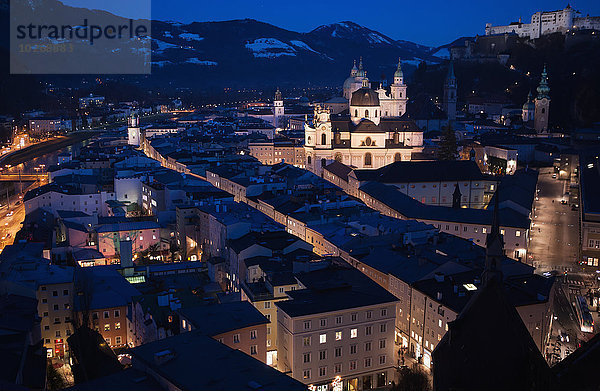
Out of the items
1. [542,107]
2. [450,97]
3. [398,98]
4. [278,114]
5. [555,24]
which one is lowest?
[278,114]

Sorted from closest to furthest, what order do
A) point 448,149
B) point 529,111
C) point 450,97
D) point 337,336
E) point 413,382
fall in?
point 413,382, point 337,336, point 448,149, point 529,111, point 450,97

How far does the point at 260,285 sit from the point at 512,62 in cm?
6450

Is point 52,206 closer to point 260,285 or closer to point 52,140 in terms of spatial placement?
point 260,285

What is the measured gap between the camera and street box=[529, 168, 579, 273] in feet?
79.4

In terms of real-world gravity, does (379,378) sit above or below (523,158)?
below

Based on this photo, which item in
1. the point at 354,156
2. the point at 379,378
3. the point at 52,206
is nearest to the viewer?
the point at 379,378

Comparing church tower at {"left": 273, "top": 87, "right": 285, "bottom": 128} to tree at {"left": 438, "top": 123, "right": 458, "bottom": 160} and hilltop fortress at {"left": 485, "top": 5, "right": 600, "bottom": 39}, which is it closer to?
hilltop fortress at {"left": 485, "top": 5, "right": 600, "bottom": 39}

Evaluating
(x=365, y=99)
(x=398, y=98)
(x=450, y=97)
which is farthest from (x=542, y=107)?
(x=365, y=99)

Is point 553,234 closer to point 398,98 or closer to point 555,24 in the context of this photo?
point 398,98

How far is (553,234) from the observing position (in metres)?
28.3

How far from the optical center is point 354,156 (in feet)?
140

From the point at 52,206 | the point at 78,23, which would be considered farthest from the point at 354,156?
the point at 78,23

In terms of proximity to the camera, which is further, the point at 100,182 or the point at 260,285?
the point at 100,182

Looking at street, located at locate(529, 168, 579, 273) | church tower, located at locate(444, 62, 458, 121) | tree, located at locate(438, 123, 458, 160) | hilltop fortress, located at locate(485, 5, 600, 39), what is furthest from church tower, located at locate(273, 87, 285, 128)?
street, located at locate(529, 168, 579, 273)
